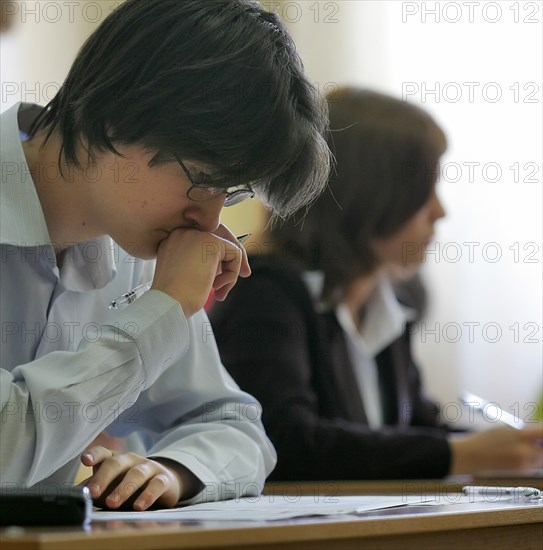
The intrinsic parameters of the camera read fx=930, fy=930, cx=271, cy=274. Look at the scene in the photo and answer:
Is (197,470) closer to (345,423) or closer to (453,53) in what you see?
(345,423)

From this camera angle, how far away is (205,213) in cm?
92

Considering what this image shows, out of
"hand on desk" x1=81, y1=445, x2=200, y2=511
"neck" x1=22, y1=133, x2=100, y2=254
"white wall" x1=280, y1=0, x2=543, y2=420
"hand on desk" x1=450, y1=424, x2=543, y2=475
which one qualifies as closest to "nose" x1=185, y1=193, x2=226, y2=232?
"neck" x1=22, y1=133, x2=100, y2=254

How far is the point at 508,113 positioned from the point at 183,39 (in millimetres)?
1817

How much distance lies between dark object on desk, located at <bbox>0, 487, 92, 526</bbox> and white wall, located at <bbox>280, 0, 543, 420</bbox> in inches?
80.5

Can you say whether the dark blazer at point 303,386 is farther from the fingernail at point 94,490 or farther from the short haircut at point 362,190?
the fingernail at point 94,490

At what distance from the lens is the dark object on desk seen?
54cm

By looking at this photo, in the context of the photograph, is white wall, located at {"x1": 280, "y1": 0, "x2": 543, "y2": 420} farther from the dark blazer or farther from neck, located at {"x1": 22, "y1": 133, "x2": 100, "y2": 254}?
neck, located at {"x1": 22, "y1": 133, "x2": 100, "y2": 254}

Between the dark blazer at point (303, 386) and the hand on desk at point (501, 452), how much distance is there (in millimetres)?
25

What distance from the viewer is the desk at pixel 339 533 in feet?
1.56

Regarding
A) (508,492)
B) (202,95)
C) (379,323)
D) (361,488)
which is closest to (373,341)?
(379,323)

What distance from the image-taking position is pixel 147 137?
891 millimetres

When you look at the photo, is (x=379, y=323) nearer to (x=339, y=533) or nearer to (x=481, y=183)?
(x=481, y=183)

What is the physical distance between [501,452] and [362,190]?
56cm

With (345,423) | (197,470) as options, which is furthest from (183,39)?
(345,423)
